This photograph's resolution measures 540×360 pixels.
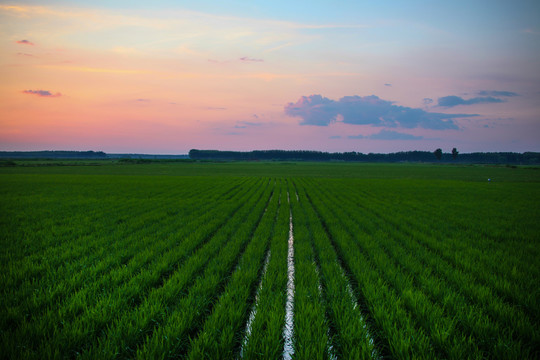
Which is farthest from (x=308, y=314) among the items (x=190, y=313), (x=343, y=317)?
(x=190, y=313)

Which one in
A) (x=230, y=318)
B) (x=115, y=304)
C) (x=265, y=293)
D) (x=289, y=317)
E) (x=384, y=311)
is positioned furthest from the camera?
(x=265, y=293)

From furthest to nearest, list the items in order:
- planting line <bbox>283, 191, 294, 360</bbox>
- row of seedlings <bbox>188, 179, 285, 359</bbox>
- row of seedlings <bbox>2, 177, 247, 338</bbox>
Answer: row of seedlings <bbox>2, 177, 247, 338</bbox>, planting line <bbox>283, 191, 294, 360</bbox>, row of seedlings <bbox>188, 179, 285, 359</bbox>

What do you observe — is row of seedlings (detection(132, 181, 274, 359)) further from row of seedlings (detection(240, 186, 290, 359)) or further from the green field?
row of seedlings (detection(240, 186, 290, 359))

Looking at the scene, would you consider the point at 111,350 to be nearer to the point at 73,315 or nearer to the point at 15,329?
the point at 73,315

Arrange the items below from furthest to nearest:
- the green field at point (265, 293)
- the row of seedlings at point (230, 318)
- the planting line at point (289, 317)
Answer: the planting line at point (289, 317) → the green field at point (265, 293) → the row of seedlings at point (230, 318)

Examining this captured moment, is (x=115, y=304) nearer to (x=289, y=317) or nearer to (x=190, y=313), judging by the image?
(x=190, y=313)

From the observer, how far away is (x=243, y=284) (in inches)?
205

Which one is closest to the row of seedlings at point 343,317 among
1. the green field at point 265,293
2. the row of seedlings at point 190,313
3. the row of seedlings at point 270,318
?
the green field at point 265,293

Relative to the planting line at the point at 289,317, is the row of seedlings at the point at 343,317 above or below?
above

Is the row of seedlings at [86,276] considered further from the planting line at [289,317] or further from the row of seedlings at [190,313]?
the planting line at [289,317]

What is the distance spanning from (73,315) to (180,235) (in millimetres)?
5035

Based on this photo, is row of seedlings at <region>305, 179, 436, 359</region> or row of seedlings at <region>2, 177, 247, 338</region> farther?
row of seedlings at <region>2, 177, 247, 338</region>

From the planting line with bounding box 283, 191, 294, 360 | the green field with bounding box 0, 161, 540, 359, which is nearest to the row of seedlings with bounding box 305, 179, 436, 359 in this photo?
the green field with bounding box 0, 161, 540, 359

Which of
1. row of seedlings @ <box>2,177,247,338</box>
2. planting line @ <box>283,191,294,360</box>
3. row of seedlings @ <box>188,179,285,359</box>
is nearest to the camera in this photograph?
row of seedlings @ <box>188,179,285,359</box>
